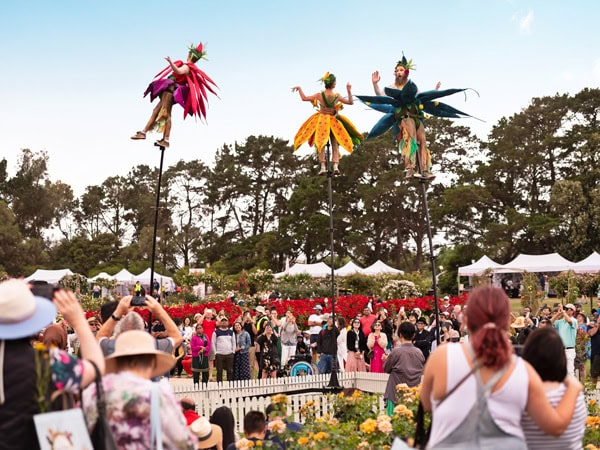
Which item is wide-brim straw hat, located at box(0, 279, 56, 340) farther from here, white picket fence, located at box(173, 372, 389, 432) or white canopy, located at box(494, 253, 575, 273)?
white canopy, located at box(494, 253, 575, 273)

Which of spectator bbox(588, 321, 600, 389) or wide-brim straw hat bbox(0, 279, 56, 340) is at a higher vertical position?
wide-brim straw hat bbox(0, 279, 56, 340)

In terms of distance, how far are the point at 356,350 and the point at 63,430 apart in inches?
444

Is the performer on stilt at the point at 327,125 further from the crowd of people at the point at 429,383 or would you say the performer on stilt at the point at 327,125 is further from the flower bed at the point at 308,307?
the flower bed at the point at 308,307

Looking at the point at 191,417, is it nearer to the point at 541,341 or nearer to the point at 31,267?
the point at 541,341

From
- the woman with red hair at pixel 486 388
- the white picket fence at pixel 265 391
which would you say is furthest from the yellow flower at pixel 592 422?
the white picket fence at pixel 265 391

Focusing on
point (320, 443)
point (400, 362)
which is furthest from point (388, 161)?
point (320, 443)

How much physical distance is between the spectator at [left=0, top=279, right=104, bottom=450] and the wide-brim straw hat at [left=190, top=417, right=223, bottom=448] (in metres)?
2.54

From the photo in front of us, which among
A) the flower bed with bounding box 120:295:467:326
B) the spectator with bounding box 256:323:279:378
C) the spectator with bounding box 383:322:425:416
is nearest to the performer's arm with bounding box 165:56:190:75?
the spectator with bounding box 383:322:425:416

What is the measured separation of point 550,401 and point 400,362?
542 centimetres

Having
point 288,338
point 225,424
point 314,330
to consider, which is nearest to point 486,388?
point 225,424

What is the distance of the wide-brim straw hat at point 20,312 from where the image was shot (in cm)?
319

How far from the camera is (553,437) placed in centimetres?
324

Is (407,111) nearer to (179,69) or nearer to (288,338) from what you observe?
(179,69)

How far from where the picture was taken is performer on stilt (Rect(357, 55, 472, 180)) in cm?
928
